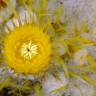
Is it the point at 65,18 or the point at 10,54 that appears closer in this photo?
the point at 10,54

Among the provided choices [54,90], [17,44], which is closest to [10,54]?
[17,44]

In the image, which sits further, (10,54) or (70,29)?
(70,29)

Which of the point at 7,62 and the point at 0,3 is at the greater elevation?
the point at 0,3

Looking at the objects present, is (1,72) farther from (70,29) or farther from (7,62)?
(70,29)

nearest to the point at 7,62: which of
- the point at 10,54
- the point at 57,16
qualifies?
the point at 10,54

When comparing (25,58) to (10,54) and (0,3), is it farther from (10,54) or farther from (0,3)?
(0,3)

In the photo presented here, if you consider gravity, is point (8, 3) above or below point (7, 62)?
above
